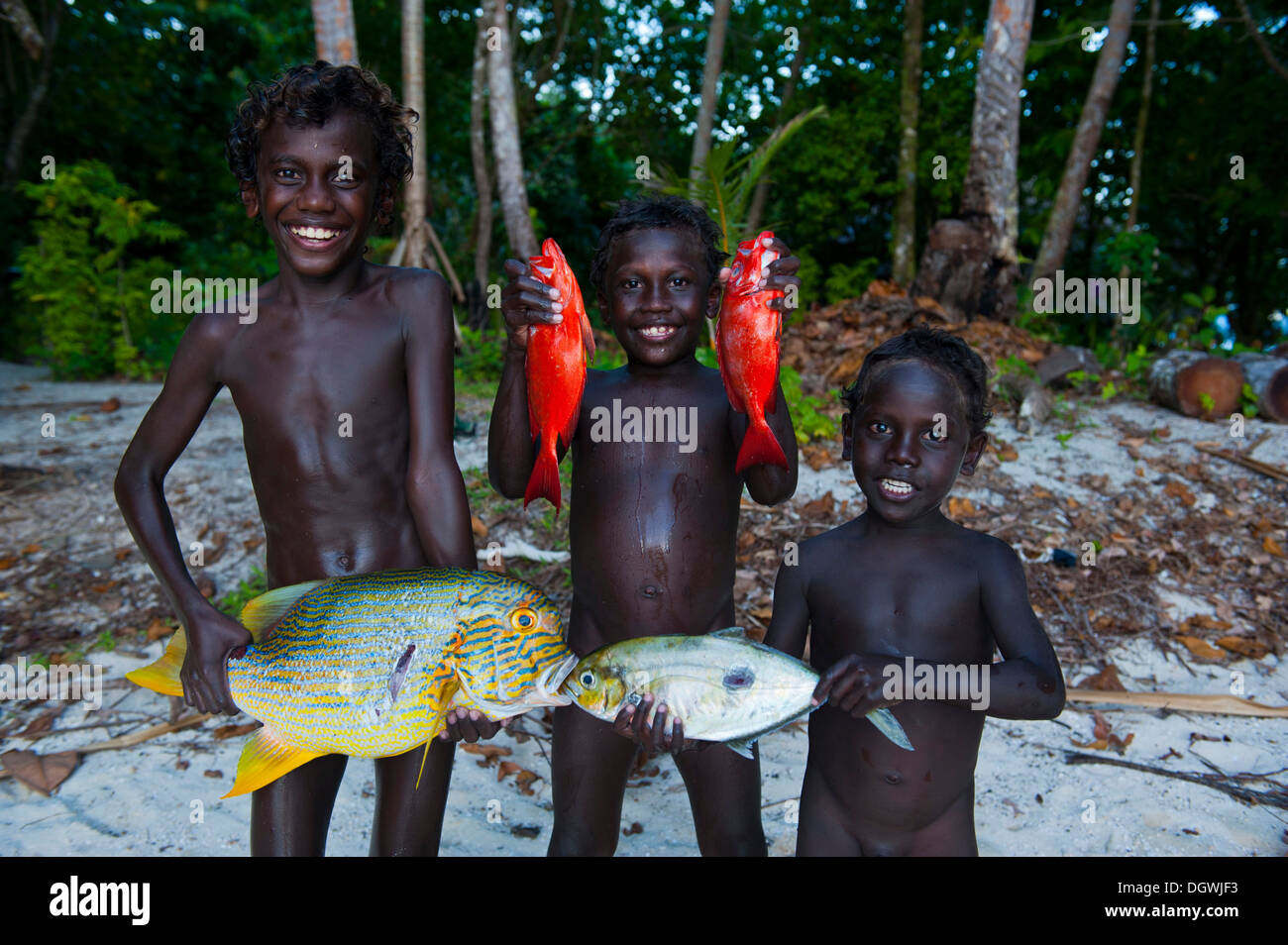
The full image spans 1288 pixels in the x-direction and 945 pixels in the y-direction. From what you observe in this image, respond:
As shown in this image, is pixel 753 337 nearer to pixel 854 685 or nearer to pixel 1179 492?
pixel 854 685

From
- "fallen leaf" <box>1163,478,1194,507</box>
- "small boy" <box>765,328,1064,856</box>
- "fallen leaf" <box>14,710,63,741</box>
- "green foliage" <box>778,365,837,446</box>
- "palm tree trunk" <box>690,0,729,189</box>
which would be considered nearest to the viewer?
"small boy" <box>765,328,1064,856</box>

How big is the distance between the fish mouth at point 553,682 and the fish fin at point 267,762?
563 millimetres

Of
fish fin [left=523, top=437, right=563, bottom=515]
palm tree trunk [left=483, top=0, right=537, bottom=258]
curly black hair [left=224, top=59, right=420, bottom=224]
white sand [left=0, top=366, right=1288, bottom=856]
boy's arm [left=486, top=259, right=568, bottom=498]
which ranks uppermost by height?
palm tree trunk [left=483, top=0, right=537, bottom=258]

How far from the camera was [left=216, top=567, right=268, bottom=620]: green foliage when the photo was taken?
15.3ft

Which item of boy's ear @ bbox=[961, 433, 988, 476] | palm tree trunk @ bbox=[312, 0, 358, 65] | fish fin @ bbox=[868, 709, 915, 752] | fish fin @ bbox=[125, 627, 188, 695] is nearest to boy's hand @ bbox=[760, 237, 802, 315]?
boy's ear @ bbox=[961, 433, 988, 476]

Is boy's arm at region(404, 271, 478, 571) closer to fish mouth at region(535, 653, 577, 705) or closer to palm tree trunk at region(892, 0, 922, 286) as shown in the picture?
fish mouth at region(535, 653, 577, 705)

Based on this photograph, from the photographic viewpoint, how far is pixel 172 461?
7.04 ft

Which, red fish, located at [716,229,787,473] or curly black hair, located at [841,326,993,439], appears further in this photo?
curly black hair, located at [841,326,993,439]

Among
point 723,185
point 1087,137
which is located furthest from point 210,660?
point 1087,137

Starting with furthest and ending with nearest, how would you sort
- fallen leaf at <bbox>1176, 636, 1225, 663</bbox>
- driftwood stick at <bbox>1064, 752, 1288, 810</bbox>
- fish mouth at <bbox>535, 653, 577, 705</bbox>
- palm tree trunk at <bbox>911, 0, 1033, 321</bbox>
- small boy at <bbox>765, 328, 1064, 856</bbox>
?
palm tree trunk at <bbox>911, 0, 1033, 321</bbox> < fallen leaf at <bbox>1176, 636, 1225, 663</bbox> < driftwood stick at <bbox>1064, 752, 1288, 810</bbox> < small boy at <bbox>765, 328, 1064, 856</bbox> < fish mouth at <bbox>535, 653, 577, 705</bbox>

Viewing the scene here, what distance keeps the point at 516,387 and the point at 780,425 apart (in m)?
0.68

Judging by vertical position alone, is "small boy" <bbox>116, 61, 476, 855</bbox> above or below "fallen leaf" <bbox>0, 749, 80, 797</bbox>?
above

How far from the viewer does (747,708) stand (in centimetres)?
172

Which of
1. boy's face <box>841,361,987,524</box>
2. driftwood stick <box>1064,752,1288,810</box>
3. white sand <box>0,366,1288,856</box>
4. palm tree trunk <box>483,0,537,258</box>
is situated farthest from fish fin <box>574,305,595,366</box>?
palm tree trunk <box>483,0,537,258</box>
